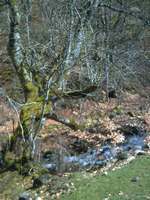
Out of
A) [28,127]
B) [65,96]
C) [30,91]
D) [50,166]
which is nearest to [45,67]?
[30,91]

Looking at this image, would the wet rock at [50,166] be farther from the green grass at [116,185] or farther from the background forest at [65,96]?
the green grass at [116,185]

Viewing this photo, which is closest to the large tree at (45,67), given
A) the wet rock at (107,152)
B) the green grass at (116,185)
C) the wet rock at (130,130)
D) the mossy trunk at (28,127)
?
the mossy trunk at (28,127)

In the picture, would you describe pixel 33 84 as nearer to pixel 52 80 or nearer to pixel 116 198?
pixel 52 80

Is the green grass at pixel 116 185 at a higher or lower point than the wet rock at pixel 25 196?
higher

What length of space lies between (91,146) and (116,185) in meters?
7.82

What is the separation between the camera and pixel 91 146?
54.6 feet

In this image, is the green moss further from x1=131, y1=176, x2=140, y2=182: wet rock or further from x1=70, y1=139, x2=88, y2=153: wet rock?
x1=131, y1=176, x2=140, y2=182: wet rock

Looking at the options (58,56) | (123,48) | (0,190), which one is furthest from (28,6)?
(123,48)

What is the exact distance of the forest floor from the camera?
28.8 ft

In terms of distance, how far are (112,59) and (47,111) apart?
955 centimetres

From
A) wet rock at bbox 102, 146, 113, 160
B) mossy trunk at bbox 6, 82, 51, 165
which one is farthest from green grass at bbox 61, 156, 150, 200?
wet rock at bbox 102, 146, 113, 160

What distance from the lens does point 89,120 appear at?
20.3 m

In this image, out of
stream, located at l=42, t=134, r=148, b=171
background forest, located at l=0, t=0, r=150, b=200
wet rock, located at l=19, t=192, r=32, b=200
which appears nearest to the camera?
wet rock, located at l=19, t=192, r=32, b=200

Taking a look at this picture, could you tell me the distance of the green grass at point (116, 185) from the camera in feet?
27.3
